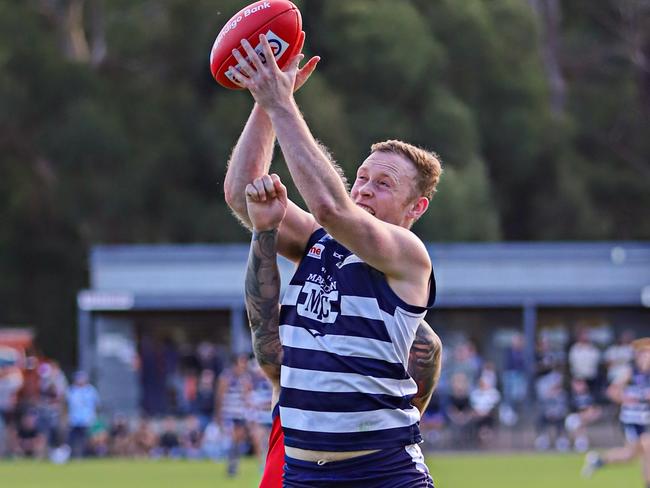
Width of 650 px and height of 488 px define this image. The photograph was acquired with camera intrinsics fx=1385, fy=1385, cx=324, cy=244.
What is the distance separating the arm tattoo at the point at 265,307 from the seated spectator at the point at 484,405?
2000cm

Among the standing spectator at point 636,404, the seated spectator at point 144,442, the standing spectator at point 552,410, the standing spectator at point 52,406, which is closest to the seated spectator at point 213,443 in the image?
the seated spectator at point 144,442

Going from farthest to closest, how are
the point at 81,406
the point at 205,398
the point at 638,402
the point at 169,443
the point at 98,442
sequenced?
1. the point at 98,442
2. the point at 169,443
3. the point at 205,398
4. the point at 81,406
5. the point at 638,402

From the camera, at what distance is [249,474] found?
20.5 meters

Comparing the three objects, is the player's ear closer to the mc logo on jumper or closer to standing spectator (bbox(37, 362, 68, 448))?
the mc logo on jumper

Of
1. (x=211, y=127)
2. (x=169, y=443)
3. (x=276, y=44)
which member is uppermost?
(x=211, y=127)

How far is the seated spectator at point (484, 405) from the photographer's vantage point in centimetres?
2497

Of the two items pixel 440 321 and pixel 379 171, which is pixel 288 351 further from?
pixel 440 321

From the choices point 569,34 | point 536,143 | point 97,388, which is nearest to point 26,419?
point 97,388

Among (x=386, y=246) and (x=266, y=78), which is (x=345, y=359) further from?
(x=266, y=78)

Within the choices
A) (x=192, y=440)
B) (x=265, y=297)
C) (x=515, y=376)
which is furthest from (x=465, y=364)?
(x=265, y=297)

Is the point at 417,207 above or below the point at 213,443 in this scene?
above

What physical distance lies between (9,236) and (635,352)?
1034 inches

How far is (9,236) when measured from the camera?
130 feet

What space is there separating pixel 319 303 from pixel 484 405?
20.5 meters
